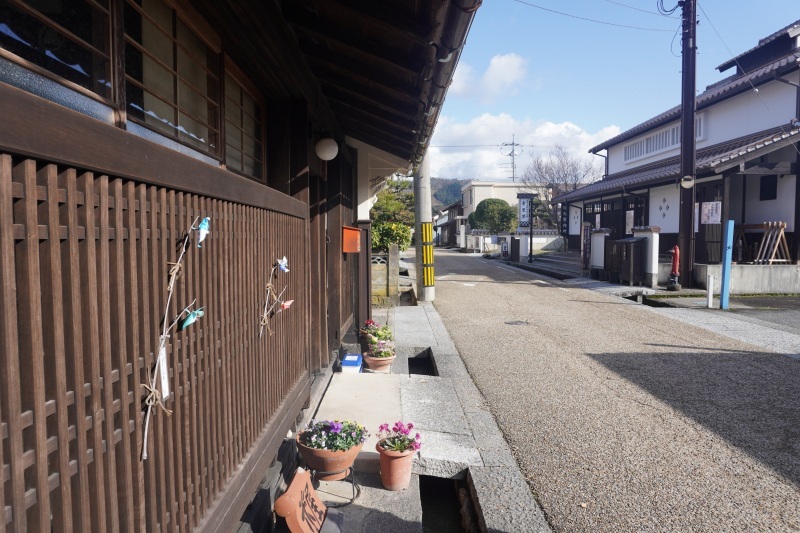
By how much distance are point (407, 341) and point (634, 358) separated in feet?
11.4

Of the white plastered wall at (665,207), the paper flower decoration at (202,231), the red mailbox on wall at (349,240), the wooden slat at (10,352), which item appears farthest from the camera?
the white plastered wall at (665,207)

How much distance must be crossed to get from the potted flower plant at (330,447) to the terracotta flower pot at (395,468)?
21cm

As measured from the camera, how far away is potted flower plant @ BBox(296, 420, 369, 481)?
11.7ft

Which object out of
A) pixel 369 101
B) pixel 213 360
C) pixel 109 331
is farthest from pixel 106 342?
pixel 369 101

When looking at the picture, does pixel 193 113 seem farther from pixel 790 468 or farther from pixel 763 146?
pixel 763 146

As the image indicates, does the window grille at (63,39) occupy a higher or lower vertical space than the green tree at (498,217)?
lower

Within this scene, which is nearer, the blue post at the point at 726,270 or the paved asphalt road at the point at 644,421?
the paved asphalt road at the point at 644,421

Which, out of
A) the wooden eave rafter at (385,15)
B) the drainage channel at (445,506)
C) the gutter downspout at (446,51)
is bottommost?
the drainage channel at (445,506)

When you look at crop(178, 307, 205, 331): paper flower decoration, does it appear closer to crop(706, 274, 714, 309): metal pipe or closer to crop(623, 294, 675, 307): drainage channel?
crop(706, 274, 714, 309): metal pipe

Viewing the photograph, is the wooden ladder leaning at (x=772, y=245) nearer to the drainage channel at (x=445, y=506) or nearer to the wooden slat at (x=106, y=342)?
the drainage channel at (x=445, y=506)

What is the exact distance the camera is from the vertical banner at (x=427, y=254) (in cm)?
1420

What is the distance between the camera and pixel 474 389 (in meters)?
6.59

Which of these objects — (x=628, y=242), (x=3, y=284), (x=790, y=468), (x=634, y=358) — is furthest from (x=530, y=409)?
(x=628, y=242)

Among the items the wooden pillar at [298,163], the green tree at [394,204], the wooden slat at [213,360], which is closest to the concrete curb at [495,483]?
the wooden pillar at [298,163]
